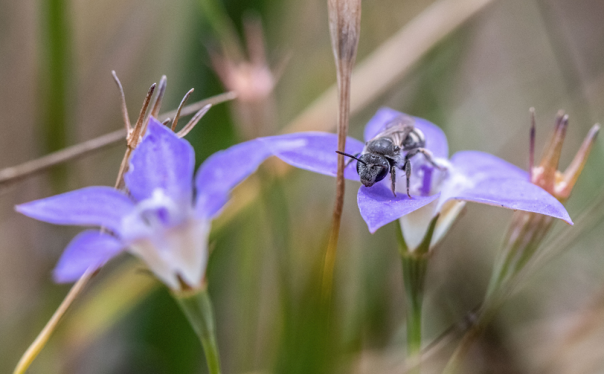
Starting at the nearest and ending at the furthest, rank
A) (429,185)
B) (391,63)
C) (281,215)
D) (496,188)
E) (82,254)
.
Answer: (82,254), (496,188), (429,185), (281,215), (391,63)

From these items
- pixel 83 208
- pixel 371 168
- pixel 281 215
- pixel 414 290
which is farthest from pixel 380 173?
pixel 281 215

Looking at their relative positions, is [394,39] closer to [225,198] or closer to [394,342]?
[394,342]

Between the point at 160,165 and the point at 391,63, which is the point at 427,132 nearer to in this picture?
the point at 160,165

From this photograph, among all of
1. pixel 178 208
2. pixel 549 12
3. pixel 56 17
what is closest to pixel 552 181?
pixel 178 208

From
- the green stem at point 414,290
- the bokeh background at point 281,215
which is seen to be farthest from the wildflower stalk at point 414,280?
the bokeh background at point 281,215

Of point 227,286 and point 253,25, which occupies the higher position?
point 253,25

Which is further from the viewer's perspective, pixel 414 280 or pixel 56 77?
pixel 56 77
